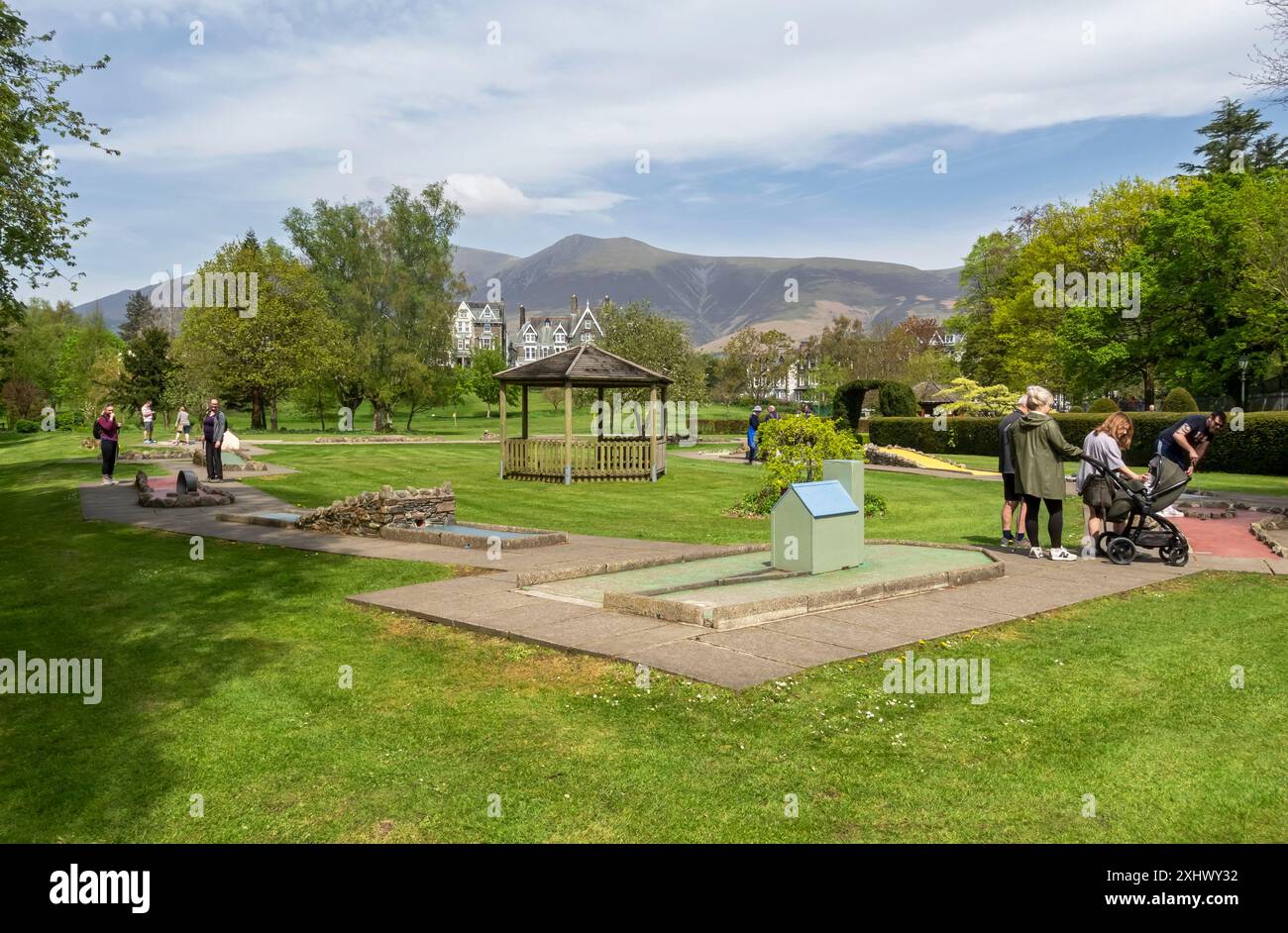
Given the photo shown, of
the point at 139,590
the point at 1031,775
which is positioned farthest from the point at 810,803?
the point at 139,590

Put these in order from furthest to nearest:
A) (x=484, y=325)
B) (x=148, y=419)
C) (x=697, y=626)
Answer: (x=484, y=325), (x=148, y=419), (x=697, y=626)

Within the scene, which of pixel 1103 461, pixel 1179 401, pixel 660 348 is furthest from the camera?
pixel 660 348

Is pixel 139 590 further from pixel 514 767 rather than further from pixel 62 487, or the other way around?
pixel 62 487

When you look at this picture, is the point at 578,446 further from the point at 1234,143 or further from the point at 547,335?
the point at 547,335

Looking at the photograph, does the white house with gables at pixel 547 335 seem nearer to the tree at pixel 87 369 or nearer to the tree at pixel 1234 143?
the tree at pixel 87 369

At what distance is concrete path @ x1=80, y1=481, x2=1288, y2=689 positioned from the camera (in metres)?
6.92

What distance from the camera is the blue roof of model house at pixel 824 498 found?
9.87 m

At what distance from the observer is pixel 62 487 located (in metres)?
21.9

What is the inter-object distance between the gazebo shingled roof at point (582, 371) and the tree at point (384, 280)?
3703 cm

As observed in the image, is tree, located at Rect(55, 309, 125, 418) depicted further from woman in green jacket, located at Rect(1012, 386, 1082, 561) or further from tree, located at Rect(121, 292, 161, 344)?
woman in green jacket, located at Rect(1012, 386, 1082, 561)

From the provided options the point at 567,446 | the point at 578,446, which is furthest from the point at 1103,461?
the point at 578,446

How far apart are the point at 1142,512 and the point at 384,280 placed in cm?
5956

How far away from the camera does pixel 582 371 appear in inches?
992
